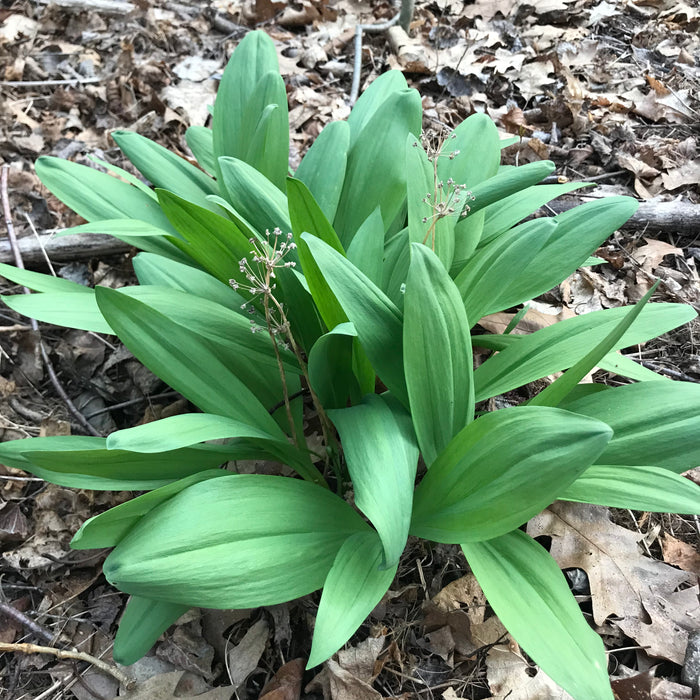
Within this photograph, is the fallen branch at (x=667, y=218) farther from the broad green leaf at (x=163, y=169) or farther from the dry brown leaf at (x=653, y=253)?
the broad green leaf at (x=163, y=169)

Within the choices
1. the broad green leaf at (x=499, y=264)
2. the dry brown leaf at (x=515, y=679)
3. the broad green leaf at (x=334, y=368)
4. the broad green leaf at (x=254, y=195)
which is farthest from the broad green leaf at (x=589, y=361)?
the broad green leaf at (x=254, y=195)

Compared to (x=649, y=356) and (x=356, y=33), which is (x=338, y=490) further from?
(x=356, y=33)

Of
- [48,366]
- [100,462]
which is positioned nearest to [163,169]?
[48,366]

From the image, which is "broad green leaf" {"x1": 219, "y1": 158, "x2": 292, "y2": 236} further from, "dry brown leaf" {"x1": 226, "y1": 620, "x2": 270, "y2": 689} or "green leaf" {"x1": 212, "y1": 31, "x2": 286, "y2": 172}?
"dry brown leaf" {"x1": 226, "y1": 620, "x2": 270, "y2": 689}

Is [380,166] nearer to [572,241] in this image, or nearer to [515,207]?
[515,207]

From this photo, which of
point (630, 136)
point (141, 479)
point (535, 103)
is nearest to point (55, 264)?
point (141, 479)

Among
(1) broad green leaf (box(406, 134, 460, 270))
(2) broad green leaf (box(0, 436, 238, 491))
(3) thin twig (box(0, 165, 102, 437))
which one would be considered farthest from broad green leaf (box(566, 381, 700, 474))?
(3) thin twig (box(0, 165, 102, 437))
